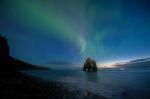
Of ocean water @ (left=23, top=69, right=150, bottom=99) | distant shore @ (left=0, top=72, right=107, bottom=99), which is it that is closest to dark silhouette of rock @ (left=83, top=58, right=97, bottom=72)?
ocean water @ (left=23, top=69, right=150, bottom=99)

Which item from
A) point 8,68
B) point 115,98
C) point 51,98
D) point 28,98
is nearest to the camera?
point 28,98

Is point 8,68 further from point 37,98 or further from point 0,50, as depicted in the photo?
point 37,98

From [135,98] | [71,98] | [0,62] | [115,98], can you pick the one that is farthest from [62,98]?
[0,62]

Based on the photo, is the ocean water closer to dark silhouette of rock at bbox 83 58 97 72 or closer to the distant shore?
the distant shore

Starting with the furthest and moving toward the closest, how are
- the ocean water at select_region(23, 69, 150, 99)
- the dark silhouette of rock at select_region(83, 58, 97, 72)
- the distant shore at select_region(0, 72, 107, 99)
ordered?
the dark silhouette of rock at select_region(83, 58, 97, 72) → the ocean water at select_region(23, 69, 150, 99) → the distant shore at select_region(0, 72, 107, 99)

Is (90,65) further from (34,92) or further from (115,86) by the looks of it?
(34,92)

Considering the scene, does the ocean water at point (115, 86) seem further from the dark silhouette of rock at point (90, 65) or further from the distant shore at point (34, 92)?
the dark silhouette of rock at point (90, 65)

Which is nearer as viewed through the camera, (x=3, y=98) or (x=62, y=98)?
(x=3, y=98)

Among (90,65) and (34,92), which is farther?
(90,65)

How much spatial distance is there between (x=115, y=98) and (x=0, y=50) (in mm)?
62483

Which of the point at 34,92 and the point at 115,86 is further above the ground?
the point at 34,92

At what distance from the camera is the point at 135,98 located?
693 inches

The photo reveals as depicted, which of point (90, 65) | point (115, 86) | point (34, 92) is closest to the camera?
point (34, 92)

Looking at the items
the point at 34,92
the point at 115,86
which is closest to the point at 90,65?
the point at 115,86
